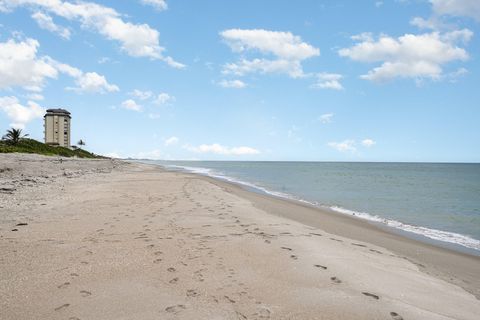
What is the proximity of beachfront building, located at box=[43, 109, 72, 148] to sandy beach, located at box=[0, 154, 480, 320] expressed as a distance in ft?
380

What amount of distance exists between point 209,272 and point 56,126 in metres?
125

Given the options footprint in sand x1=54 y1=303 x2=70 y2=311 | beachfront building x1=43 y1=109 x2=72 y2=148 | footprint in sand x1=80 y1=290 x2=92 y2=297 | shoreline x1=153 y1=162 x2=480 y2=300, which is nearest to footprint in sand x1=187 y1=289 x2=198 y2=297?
footprint in sand x1=80 y1=290 x2=92 y2=297

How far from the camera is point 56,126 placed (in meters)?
115

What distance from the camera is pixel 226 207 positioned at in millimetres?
14383

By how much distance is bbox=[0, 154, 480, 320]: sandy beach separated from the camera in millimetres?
4715

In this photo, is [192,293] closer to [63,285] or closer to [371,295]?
[63,285]

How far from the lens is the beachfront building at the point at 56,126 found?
11431 cm

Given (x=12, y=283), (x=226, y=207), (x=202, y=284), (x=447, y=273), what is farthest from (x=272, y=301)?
(x=226, y=207)

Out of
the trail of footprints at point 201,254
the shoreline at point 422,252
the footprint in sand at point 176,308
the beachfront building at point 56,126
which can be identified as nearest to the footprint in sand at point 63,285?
the trail of footprints at point 201,254

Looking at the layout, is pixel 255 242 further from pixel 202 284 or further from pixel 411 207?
pixel 411 207

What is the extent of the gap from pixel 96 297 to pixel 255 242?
13.8ft

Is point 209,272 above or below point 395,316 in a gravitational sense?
above

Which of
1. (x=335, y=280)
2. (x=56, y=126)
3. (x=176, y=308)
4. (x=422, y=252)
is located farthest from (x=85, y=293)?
(x=56, y=126)

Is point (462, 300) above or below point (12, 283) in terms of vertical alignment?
below
